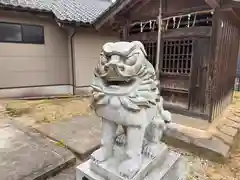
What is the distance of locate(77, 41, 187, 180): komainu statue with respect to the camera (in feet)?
5.03

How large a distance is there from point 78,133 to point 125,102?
2.41 meters

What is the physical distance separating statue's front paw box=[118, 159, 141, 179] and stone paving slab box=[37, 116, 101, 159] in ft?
4.54

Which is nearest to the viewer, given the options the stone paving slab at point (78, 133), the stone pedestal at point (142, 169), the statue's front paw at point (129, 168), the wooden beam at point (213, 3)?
the statue's front paw at point (129, 168)

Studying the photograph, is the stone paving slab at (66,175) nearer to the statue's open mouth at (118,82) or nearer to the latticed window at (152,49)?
the statue's open mouth at (118,82)

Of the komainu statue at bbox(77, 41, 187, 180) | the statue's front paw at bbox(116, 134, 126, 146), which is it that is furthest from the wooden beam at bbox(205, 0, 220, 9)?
the statue's front paw at bbox(116, 134, 126, 146)

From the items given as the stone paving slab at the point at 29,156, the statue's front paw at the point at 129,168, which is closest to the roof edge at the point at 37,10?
the stone paving slab at the point at 29,156

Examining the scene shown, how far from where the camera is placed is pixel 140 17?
17.2 ft

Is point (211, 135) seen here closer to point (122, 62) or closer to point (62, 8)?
point (122, 62)

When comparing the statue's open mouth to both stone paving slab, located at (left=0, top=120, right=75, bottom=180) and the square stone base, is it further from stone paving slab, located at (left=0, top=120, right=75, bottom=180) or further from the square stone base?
stone paving slab, located at (left=0, top=120, right=75, bottom=180)

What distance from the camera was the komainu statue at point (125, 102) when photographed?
1.53 m

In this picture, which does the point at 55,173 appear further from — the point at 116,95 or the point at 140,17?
the point at 140,17

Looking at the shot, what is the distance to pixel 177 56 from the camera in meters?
4.72

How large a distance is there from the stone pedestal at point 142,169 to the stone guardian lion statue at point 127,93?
0.10m

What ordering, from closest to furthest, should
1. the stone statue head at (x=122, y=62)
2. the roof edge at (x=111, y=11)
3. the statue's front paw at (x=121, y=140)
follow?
the stone statue head at (x=122, y=62) < the statue's front paw at (x=121, y=140) < the roof edge at (x=111, y=11)
